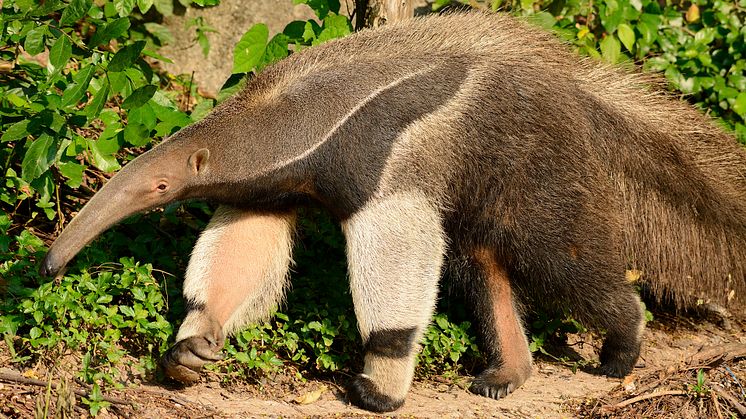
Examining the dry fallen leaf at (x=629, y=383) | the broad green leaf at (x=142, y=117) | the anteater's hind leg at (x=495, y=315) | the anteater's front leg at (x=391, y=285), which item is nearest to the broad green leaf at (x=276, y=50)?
the broad green leaf at (x=142, y=117)

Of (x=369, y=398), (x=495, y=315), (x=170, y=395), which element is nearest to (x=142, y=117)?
(x=170, y=395)

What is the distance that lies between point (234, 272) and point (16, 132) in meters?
1.52

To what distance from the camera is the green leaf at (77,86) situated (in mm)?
5312

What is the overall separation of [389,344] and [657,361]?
2187 millimetres

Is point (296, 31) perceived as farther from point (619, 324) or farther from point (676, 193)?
point (619, 324)

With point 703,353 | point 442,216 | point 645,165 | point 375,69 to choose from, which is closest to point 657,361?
point 703,353

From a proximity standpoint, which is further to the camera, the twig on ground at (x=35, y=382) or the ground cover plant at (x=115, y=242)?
the ground cover plant at (x=115, y=242)

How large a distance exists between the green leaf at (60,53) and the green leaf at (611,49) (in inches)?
175

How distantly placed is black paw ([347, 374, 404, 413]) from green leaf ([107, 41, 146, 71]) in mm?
2213

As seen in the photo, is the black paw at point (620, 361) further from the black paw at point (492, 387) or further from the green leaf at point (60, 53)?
the green leaf at point (60, 53)

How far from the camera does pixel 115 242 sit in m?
6.09

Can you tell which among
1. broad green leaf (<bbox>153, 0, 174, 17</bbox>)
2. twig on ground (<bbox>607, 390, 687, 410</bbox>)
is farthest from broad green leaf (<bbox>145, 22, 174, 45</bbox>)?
twig on ground (<bbox>607, 390, 687, 410</bbox>)

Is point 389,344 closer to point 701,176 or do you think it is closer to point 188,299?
point 188,299

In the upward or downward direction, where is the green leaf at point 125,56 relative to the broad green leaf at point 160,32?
upward
